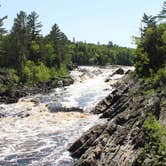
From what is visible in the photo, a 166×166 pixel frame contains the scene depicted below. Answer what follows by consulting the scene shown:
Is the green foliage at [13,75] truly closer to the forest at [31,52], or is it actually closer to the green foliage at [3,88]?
the forest at [31,52]

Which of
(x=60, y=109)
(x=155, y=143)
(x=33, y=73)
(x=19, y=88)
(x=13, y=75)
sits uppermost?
(x=33, y=73)

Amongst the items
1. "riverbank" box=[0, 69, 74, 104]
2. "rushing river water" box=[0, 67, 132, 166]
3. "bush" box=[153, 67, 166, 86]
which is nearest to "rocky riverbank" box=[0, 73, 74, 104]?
"riverbank" box=[0, 69, 74, 104]

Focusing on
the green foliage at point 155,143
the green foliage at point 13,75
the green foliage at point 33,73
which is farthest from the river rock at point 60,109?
the green foliage at point 33,73

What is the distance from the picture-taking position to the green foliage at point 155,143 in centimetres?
2118

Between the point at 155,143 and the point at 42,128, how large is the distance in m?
19.9

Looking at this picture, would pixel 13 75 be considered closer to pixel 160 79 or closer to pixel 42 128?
pixel 42 128

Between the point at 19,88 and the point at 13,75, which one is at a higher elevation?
the point at 13,75

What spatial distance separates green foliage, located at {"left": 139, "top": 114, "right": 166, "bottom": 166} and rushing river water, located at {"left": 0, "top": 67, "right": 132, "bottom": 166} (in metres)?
7.02

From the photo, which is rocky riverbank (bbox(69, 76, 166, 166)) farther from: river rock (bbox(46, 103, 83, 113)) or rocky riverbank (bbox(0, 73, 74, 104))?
rocky riverbank (bbox(0, 73, 74, 104))

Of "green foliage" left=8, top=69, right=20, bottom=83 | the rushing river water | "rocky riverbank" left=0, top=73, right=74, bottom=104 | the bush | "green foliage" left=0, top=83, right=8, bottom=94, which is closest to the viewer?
the rushing river water

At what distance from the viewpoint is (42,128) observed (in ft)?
132

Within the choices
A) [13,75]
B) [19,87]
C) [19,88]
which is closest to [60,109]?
[19,88]

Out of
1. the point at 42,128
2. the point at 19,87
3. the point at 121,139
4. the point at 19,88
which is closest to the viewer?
the point at 121,139

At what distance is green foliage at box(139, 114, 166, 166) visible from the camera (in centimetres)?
2118
